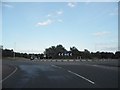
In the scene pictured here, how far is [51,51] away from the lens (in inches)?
7854

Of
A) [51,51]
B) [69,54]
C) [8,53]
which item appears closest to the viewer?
[69,54]

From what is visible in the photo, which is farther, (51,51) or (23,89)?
(51,51)

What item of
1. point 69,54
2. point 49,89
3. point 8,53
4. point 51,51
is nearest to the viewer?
point 49,89

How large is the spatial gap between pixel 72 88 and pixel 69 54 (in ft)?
407

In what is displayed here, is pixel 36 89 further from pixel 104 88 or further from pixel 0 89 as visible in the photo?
pixel 104 88

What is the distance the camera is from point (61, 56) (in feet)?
475

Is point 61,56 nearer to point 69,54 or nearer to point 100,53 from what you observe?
point 69,54

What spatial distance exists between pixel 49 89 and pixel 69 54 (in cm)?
12444

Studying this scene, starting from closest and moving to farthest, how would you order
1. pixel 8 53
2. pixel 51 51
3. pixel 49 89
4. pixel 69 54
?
pixel 49 89
pixel 69 54
pixel 8 53
pixel 51 51

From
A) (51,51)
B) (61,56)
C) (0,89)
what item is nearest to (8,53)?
(51,51)

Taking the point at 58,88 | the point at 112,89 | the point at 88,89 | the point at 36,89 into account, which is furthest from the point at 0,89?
the point at 112,89

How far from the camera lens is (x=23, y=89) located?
45.7ft

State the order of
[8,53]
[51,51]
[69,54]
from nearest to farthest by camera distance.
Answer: [69,54] → [8,53] → [51,51]

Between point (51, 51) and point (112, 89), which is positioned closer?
point (112, 89)
